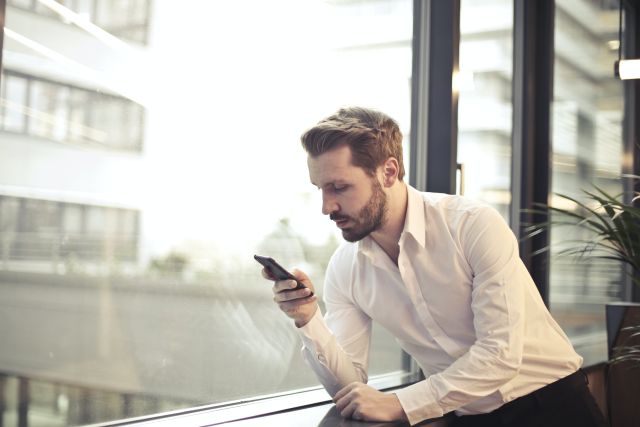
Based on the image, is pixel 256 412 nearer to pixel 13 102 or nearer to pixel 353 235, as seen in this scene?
pixel 353 235

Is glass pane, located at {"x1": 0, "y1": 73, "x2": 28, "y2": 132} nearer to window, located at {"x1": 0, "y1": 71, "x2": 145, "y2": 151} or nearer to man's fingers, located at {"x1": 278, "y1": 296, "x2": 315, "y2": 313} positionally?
window, located at {"x1": 0, "y1": 71, "x2": 145, "y2": 151}

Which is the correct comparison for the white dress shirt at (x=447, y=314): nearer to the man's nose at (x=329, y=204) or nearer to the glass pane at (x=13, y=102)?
the man's nose at (x=329, y=204)

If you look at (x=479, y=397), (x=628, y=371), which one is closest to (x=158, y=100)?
(x=479, y=397)

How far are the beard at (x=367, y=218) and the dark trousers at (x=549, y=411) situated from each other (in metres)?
0.65

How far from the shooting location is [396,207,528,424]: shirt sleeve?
1.91 meters

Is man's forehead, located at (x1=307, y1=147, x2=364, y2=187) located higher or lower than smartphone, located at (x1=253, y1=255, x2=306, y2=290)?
higher

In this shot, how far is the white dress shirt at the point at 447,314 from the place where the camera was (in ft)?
6.33

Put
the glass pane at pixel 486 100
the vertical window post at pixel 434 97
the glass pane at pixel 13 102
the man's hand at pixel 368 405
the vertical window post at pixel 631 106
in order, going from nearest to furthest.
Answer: the glass pane at pixel 13 102, the man's hand at pixel 368 405, the vertical window post at pixel 434 97, the glass pane at pixel 486 100, the vertical window post at pixel 631 106

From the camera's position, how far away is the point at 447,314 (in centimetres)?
212

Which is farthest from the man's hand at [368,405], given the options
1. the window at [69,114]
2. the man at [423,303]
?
the window at [69,114]

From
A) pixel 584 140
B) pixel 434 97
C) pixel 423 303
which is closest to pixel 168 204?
pixel 423 303

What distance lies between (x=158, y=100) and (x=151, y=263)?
45 cm

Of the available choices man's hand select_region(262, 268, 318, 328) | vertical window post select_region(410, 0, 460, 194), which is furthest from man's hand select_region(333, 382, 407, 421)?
vertical window post select_region(410, 0, 460, 194)

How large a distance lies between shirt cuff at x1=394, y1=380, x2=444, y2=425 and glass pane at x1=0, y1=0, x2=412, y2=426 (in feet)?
2.07
